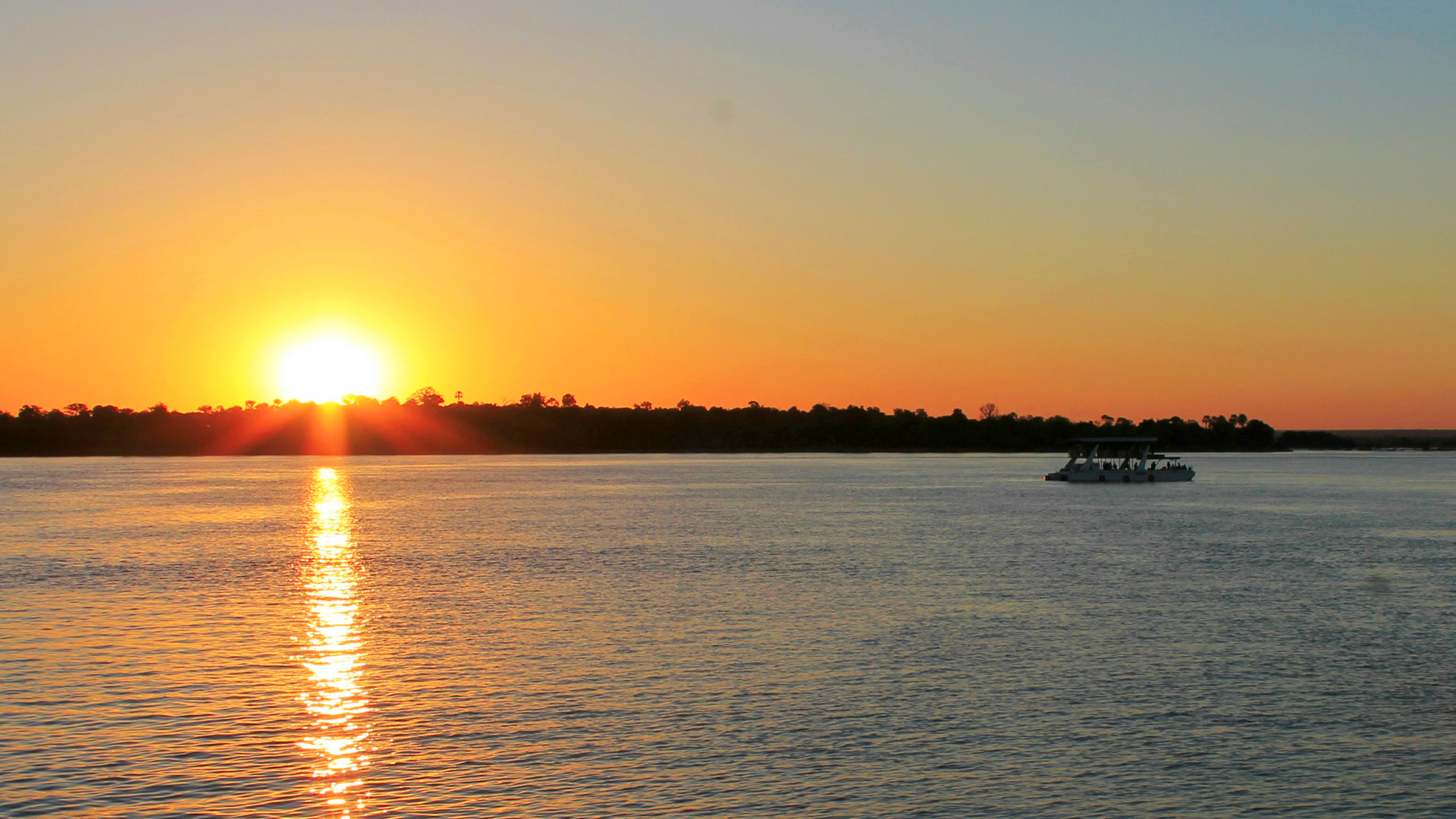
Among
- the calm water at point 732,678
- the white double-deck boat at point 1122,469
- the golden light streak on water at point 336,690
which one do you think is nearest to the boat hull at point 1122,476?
the white double-deck boat at point 1122,469

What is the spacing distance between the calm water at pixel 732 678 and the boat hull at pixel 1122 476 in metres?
64.7

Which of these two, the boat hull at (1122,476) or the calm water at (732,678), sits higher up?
the boat hull at (1122,476)

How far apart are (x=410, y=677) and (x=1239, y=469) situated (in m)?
172

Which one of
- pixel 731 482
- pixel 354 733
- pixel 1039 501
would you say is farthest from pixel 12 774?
pixel 731 482

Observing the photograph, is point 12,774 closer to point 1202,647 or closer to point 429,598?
point 429,598

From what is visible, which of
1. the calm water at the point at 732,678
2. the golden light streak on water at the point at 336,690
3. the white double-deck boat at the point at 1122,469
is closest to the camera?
the calm water at the point at 732,678

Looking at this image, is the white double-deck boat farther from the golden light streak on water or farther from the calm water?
the golden light streak on water

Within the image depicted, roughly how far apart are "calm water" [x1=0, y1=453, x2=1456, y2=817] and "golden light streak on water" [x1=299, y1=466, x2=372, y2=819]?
0.08 metres

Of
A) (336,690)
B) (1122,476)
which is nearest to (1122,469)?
(1122,476)

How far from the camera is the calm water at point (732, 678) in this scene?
49.5ft

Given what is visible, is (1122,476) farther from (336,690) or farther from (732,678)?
(336,690)

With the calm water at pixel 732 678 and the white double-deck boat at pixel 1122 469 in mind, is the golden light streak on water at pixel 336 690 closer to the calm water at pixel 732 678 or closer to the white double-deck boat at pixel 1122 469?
the calm water at pixel 732 678

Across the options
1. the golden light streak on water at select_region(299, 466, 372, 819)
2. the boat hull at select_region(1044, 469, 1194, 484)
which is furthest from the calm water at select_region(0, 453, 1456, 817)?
the boat hull at select_region(1044, 469, 1194, 484)

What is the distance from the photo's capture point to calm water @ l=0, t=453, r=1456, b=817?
15.1 metres
